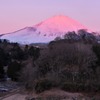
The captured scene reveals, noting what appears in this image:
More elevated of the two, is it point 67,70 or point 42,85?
point 67,70

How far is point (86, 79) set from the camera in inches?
1913

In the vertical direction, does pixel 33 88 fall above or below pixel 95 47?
below

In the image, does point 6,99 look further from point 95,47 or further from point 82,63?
point 95,47

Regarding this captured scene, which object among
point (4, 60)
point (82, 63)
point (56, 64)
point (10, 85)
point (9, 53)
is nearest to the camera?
point (82, 63)

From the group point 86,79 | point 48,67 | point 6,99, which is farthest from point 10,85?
point 86,79

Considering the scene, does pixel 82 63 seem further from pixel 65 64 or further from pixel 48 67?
pixel 48 67

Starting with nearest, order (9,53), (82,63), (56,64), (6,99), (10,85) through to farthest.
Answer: (6,99) → (82,63) → (56,64) → (10,85) → (9,53)

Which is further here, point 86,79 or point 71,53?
point 71,53

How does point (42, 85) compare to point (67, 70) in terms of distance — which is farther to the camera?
point (67, 70)

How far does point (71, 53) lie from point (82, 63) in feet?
12.0

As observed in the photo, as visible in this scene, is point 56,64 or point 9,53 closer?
point 56,64

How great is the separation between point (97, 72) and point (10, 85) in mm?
28675

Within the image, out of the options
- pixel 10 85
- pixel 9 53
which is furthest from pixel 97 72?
pixel 9 53

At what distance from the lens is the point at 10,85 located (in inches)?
2879
